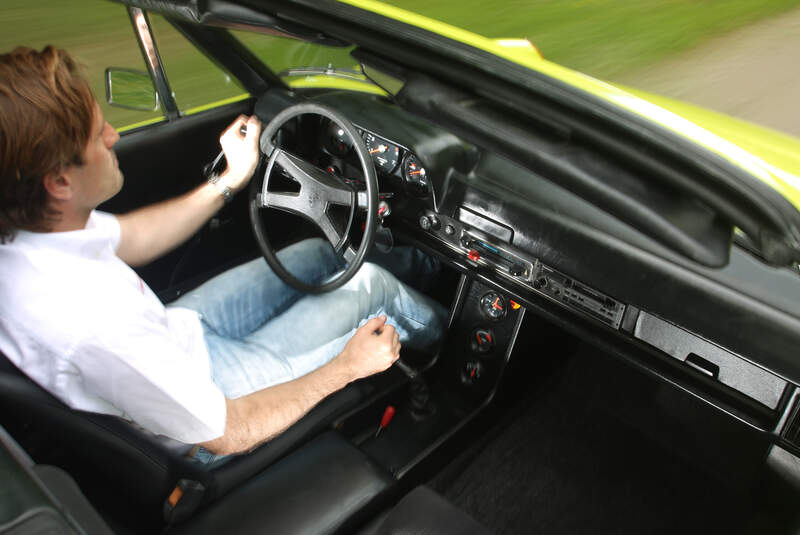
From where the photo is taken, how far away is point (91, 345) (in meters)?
1.13

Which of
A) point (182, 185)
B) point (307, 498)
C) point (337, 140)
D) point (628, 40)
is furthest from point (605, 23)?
point (307, 498)

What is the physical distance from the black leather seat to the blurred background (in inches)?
61.6

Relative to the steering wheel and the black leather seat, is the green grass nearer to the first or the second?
the steering wheel

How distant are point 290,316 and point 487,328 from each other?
2.40ft

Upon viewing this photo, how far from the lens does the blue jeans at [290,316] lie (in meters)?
1.66

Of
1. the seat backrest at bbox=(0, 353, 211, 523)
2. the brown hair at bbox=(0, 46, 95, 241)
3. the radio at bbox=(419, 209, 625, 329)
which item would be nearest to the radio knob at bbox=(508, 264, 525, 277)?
the radio at bbox=(419, 209, 625, 329)

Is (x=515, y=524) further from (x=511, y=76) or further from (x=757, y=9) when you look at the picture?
(x=757, y=9)

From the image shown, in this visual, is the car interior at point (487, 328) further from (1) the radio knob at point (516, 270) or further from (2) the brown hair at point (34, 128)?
(2) the brown hair at point (34, 128)

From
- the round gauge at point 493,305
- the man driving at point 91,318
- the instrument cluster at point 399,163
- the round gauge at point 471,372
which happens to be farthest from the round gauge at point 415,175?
the round gauge at point 471,372

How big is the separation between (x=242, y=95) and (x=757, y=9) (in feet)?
20.0

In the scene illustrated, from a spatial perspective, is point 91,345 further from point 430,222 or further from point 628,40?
point 628,40

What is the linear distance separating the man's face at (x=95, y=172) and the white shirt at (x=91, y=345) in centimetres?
9

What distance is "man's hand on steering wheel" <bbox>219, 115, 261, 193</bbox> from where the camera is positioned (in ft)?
6.38

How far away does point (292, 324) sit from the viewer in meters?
1.80
